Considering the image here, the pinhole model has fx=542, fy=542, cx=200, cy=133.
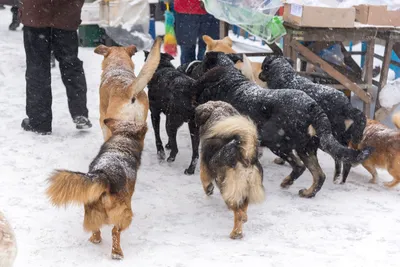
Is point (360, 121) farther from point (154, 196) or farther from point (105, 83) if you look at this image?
point (105, 83)

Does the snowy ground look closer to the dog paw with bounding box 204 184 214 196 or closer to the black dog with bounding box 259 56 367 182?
the dog paw with bounding box 204 184 214 196

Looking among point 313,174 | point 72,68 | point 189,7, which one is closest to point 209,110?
point 313,174

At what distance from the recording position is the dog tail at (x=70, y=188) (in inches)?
131

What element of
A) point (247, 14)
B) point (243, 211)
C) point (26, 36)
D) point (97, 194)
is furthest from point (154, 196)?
point (247, 14)

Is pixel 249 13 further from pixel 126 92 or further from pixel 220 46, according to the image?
pixel 126 92

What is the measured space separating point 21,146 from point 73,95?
2.76ft

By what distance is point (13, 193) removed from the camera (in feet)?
15.5

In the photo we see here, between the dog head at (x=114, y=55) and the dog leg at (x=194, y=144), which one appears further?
the dog head at (x=114, y=55)

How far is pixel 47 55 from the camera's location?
6.17 m

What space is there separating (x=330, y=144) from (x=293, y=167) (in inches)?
27.0

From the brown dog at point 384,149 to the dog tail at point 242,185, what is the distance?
66.4 inches

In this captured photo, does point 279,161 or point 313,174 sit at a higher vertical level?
point 313,174

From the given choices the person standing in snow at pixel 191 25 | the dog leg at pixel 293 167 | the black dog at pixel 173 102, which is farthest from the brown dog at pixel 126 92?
the person standing in snow at pixel 191 25

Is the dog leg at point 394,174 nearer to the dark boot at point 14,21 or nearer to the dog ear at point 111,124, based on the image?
the dog ear at point 111,124
